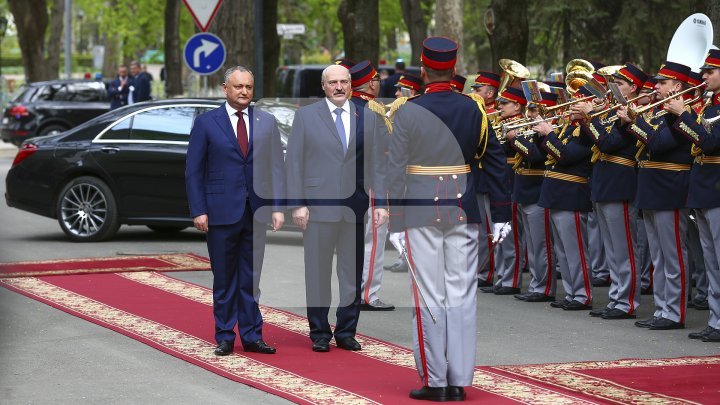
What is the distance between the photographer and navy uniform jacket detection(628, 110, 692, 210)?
1084 cm

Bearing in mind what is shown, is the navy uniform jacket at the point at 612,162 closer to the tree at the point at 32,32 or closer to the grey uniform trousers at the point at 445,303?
the grey uniform trousers at the point at 445,303

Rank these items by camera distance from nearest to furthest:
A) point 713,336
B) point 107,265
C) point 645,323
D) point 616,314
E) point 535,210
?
point 713,336 → point 645,323 → point 616,314 → point 535,210 → point 107,265

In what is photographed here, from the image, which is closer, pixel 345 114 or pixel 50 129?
pixel 345 114

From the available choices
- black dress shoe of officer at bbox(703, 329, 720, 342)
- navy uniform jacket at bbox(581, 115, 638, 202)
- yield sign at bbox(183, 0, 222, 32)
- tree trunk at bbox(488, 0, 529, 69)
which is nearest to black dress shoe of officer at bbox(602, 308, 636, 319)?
navy uniform jacket at bbox(581, 115, 638, 202)

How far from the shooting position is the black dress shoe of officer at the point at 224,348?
9.62 m

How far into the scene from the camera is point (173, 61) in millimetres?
39406

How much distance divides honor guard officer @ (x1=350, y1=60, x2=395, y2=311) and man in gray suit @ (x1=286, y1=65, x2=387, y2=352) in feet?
0.39

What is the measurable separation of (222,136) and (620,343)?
10.9ft

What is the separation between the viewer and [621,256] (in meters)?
11.9

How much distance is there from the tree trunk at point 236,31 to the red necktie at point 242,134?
39.3 feet

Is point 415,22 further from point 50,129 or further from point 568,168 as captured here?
point 568,168

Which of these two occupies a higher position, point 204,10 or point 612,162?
point 204,10

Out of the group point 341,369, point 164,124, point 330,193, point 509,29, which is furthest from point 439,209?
point 509,29

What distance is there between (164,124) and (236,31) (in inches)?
228
